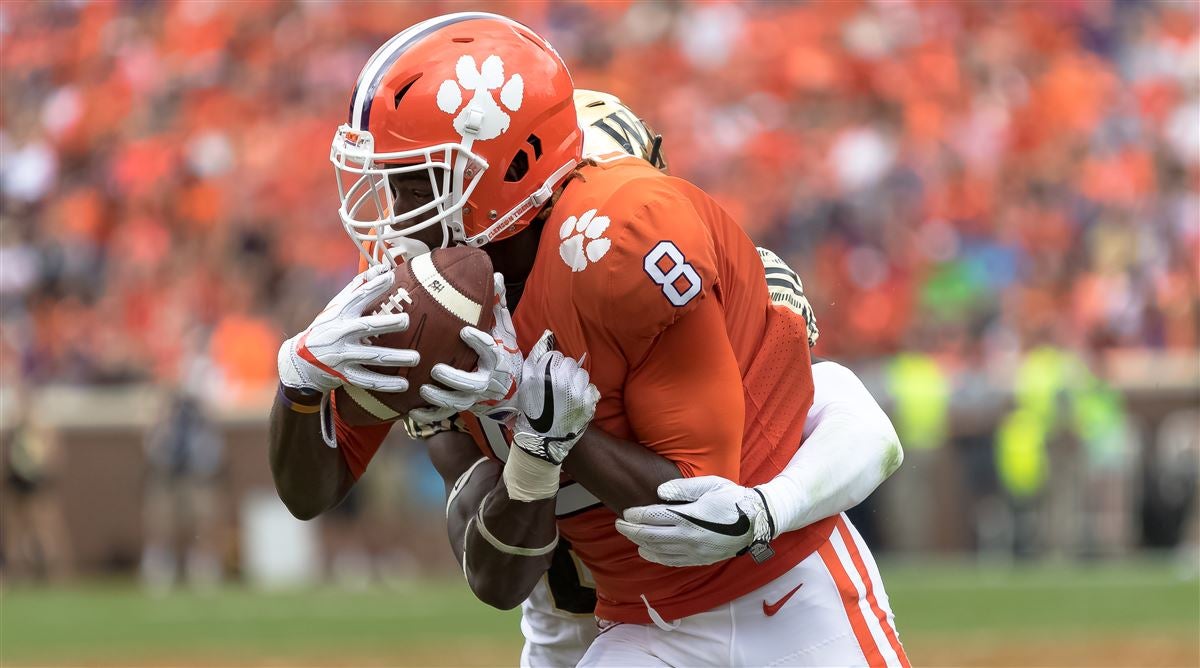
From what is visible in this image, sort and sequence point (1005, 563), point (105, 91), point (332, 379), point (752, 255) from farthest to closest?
point (105, 91) → point (1005, 563) → point (752, 255) → point (332, 379)

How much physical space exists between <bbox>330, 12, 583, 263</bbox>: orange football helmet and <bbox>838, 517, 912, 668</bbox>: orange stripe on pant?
3.38 ft

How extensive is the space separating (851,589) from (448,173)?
49.9 inches

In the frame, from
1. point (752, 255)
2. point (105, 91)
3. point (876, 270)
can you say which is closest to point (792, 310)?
point (752, 255)

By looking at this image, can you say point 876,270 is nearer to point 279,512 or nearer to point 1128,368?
point 1128,368

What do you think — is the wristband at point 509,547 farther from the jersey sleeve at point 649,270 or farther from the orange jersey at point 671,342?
the jersey sleeve at point 649,270

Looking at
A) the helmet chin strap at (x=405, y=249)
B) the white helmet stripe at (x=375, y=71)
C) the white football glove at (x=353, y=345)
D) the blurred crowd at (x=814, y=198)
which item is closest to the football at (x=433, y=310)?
the white football glove at (x=353, y=345)

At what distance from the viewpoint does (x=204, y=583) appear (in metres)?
13.4

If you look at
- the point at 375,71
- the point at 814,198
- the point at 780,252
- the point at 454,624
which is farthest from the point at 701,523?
the point at 814,198

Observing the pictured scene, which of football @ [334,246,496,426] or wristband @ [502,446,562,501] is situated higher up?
football @ [334,246,496,426]

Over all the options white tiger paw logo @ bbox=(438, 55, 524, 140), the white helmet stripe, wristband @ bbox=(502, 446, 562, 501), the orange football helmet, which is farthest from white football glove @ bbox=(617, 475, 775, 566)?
the white helmet stripe

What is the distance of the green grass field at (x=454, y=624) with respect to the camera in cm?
905

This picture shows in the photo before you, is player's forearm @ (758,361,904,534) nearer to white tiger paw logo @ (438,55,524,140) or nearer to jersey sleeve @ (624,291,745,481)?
jersey sleeve @ (624,291,745,481)

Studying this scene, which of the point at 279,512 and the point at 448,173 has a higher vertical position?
the point at 448,173

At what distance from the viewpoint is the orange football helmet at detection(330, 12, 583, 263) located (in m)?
3.46
